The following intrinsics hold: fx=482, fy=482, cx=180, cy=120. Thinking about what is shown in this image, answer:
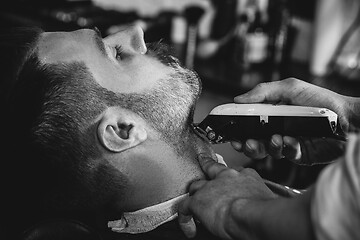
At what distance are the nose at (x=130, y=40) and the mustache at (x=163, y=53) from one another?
3cm

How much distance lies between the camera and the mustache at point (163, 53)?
4.81ft

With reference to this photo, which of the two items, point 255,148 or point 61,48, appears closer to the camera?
point 61,48

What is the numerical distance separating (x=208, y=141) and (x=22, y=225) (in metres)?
0.62

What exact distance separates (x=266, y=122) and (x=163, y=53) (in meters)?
0.38

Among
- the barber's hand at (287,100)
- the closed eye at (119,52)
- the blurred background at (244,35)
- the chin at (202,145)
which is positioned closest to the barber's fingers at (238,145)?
the barber's hand at (287,100)

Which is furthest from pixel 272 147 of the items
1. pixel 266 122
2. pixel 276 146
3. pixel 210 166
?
pixel 210 166

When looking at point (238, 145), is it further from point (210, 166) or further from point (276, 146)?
point (210, 166)

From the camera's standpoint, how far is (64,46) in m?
1.39

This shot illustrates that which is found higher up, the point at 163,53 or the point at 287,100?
the point at 163,53

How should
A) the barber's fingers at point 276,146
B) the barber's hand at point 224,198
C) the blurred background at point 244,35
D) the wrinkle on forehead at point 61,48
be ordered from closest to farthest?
1. the barber's hand at point 224,198
2. the wrinkle on forehead at point 61,48
3. the barber's fingers at point 276,146
4. the blurred background at point 244,35

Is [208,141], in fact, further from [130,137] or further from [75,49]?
[75,49]

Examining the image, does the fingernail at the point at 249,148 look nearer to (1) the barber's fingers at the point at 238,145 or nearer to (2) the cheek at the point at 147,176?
(1) the barber's fingers at the point at 238,145

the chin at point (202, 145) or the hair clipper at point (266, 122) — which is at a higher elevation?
the hair clipper at point (266, 122)

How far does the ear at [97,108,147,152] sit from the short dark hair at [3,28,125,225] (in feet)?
0.10
